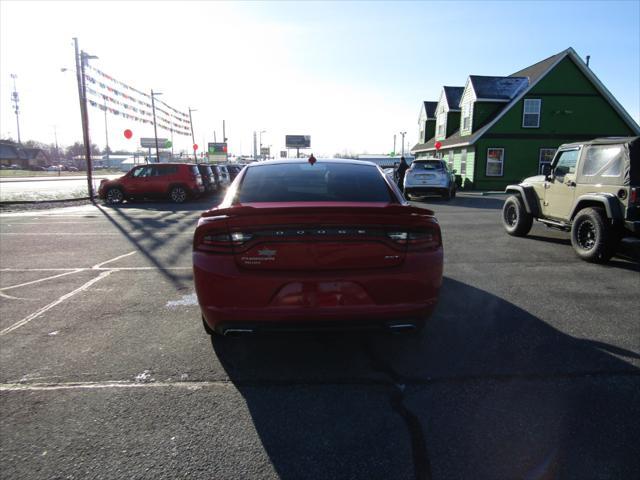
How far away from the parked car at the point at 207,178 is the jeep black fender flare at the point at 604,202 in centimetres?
1539

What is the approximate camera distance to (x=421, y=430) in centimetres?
246

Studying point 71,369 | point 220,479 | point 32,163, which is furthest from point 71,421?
point 32,163

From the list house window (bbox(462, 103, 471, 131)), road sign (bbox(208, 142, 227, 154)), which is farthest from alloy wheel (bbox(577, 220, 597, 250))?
road sign (bbox(208, 142, 227, 154))

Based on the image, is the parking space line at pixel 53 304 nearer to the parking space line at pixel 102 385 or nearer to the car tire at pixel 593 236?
the parking space line at pixel 102 385

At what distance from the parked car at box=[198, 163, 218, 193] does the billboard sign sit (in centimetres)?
6083

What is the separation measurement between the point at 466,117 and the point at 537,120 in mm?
4236

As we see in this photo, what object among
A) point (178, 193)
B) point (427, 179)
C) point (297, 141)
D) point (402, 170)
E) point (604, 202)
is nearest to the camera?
point (604, 202)

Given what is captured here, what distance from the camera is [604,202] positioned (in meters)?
6.48

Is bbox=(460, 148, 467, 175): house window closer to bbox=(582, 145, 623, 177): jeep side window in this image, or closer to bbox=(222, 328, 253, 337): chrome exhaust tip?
bbox=(582, 145, 623, 177): jeep side window

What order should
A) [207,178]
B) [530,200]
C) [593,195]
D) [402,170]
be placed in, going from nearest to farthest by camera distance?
[593,195] < [530,200] < [207,178] < [402,170]

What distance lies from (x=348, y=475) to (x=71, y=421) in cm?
175

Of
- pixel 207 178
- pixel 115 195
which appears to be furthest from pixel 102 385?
pixel 207 178

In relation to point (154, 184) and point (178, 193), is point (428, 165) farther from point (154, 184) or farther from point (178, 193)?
point (154, 184)

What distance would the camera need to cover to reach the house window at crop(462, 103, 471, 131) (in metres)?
26.8
